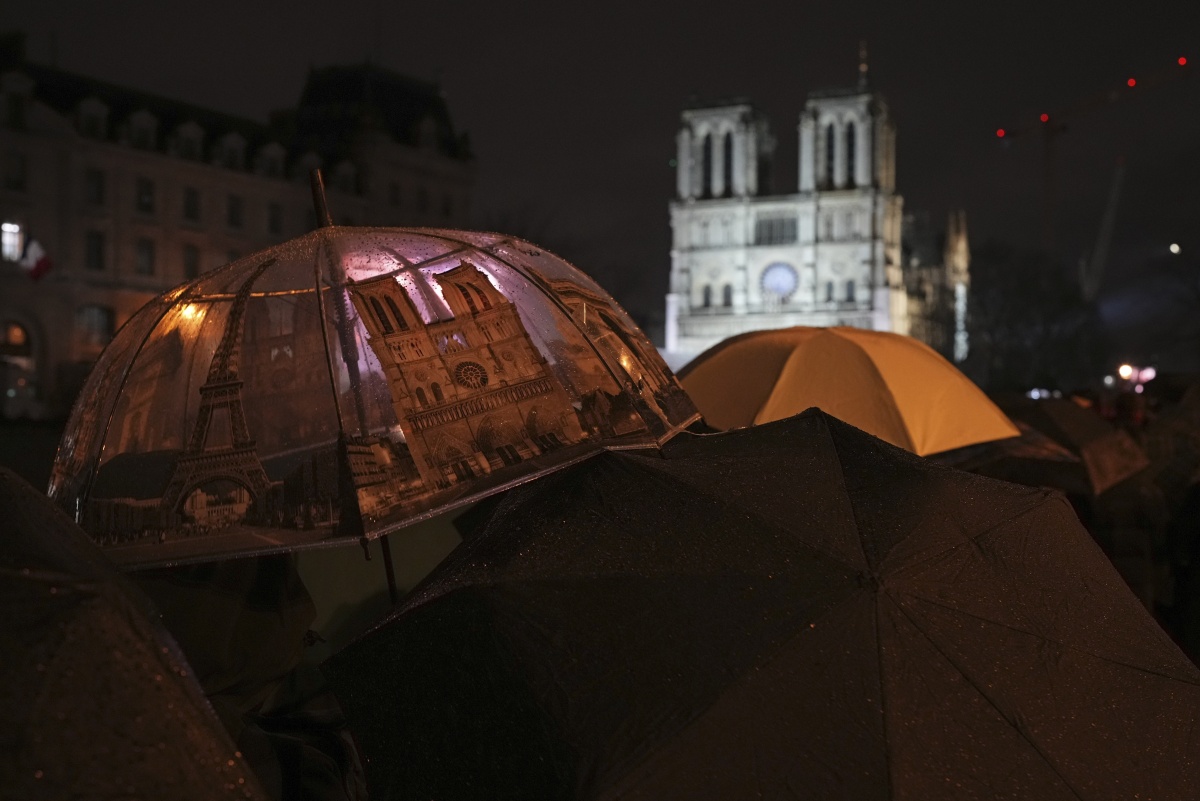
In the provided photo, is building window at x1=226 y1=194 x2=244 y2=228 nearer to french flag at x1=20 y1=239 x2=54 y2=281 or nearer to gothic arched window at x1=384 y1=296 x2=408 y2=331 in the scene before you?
french flag at x1=20 y1=239 x2=54 y2=281

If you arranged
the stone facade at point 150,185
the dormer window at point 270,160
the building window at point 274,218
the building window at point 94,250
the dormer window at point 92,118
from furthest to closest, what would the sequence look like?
the dormer window at point 270,160, the building window at point 274,218, the dormer window at point 92,118, the building window at point 94,250, the stone facade at point 150,185

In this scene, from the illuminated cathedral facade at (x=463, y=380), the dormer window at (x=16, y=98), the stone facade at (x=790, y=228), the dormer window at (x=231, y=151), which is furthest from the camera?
the stone facade at (x=790, y=228)

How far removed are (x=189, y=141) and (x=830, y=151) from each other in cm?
4642

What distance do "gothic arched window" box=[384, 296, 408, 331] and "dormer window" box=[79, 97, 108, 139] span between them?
4022 centimetres

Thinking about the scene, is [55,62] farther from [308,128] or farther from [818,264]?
[818,264]

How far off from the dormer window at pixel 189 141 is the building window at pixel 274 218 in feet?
10.2

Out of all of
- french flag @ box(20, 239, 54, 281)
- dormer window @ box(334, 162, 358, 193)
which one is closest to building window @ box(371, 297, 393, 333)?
french flag @ box(20, 239, 54, 281)

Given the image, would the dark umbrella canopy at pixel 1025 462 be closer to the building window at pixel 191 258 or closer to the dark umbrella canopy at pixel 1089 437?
the dark umbrella canopy at pixel 1089 437

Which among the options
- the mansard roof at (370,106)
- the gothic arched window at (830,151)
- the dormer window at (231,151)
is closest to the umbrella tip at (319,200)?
the dormer window at (231,151)

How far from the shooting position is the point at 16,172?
1441 inches

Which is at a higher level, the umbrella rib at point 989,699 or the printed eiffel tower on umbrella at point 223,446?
the printed eiffel tower on umbrella at point 223,446

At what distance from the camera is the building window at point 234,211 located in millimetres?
43219

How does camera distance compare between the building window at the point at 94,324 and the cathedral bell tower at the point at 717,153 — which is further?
the cathedral bell tower at the point at 717,153

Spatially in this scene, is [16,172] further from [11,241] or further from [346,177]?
[346,177]
